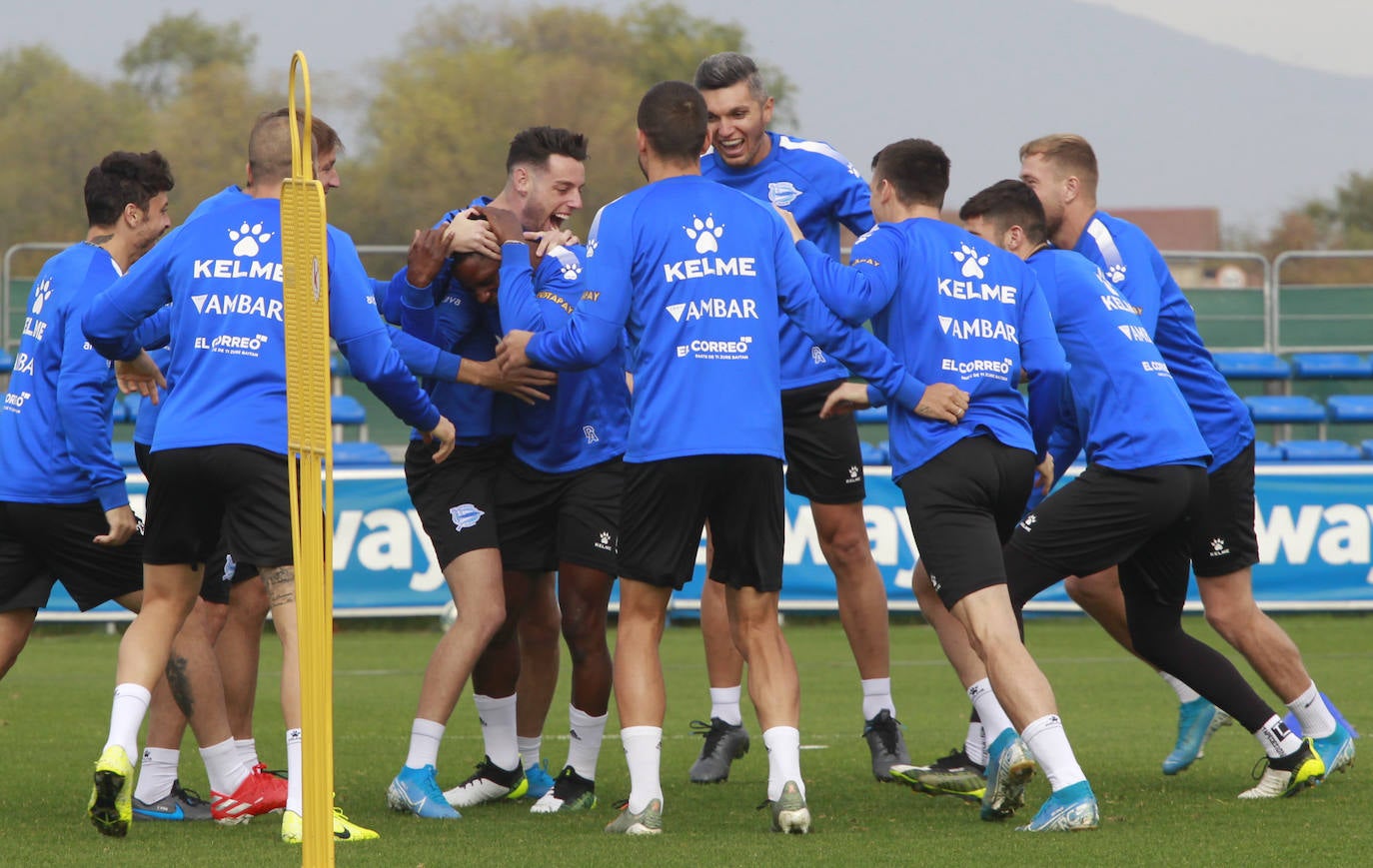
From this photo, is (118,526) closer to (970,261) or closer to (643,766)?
(643,766)

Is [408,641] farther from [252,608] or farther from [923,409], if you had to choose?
[923,409]

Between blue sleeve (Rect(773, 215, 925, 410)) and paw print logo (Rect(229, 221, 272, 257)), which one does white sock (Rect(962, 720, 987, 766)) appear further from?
paw print logo (Rect(229, 221, 272, 257))

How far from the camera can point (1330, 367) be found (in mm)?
18859

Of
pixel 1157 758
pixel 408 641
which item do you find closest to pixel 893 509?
pixel 408 641

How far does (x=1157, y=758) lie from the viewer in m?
7.22

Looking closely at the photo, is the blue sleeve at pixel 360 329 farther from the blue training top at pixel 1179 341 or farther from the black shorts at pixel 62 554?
the blue training top at pixel 1179 341

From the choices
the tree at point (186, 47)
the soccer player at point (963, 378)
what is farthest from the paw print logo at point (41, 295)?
the tree at point (186, 47)

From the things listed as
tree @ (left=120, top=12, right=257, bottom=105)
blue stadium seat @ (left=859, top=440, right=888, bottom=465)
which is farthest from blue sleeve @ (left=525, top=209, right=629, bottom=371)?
tree @ (left=120, top=12, right=257, bottom=105)

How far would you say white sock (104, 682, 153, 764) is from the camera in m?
5.18

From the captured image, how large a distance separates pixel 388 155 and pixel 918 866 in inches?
1400

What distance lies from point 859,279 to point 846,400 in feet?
2.32

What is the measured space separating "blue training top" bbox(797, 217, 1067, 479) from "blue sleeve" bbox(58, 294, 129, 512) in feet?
8.38

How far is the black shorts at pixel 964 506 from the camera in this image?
18.0ft

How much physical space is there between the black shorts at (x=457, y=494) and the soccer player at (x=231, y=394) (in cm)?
75
